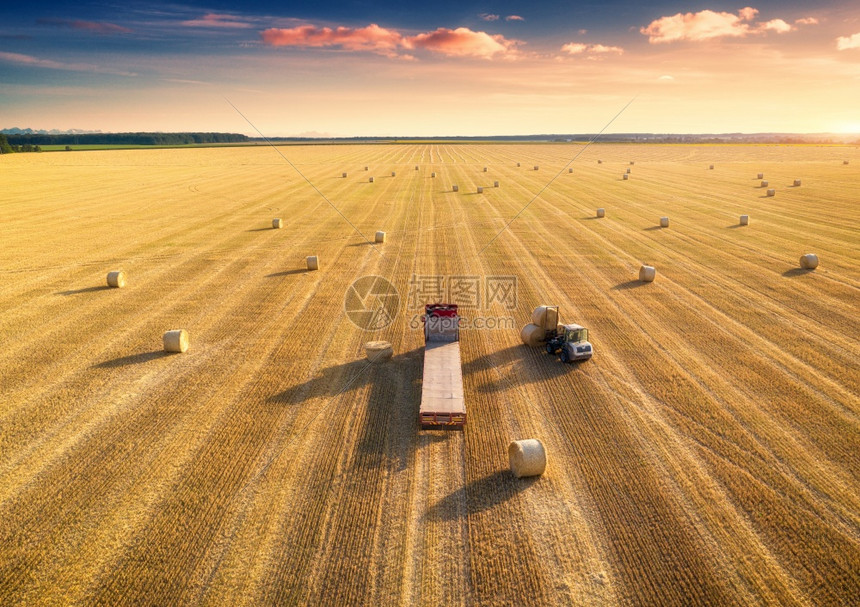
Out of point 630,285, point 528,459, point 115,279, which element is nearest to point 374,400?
point 528,459

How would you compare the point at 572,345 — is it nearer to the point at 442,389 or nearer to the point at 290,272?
the point at 442,389

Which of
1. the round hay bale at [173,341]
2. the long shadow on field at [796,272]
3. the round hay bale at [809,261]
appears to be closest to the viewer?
the round hay bale at [173,341]

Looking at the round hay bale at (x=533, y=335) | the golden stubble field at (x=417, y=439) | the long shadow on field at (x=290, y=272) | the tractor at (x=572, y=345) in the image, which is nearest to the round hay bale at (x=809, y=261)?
the golden stubble field at (x=417, y=439)

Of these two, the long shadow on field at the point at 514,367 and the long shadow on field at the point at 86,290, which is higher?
the long shadow on field at the point at 86,290

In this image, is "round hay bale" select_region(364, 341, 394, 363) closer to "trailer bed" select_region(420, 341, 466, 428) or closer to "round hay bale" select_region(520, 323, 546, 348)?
"trailer bed" select_region(420, 341, 466, 428)

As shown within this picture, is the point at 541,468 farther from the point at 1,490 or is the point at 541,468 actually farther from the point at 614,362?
the point at 1,490

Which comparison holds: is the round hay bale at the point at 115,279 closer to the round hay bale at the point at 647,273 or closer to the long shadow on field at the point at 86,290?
the long shadow on field at the point at 86,290
